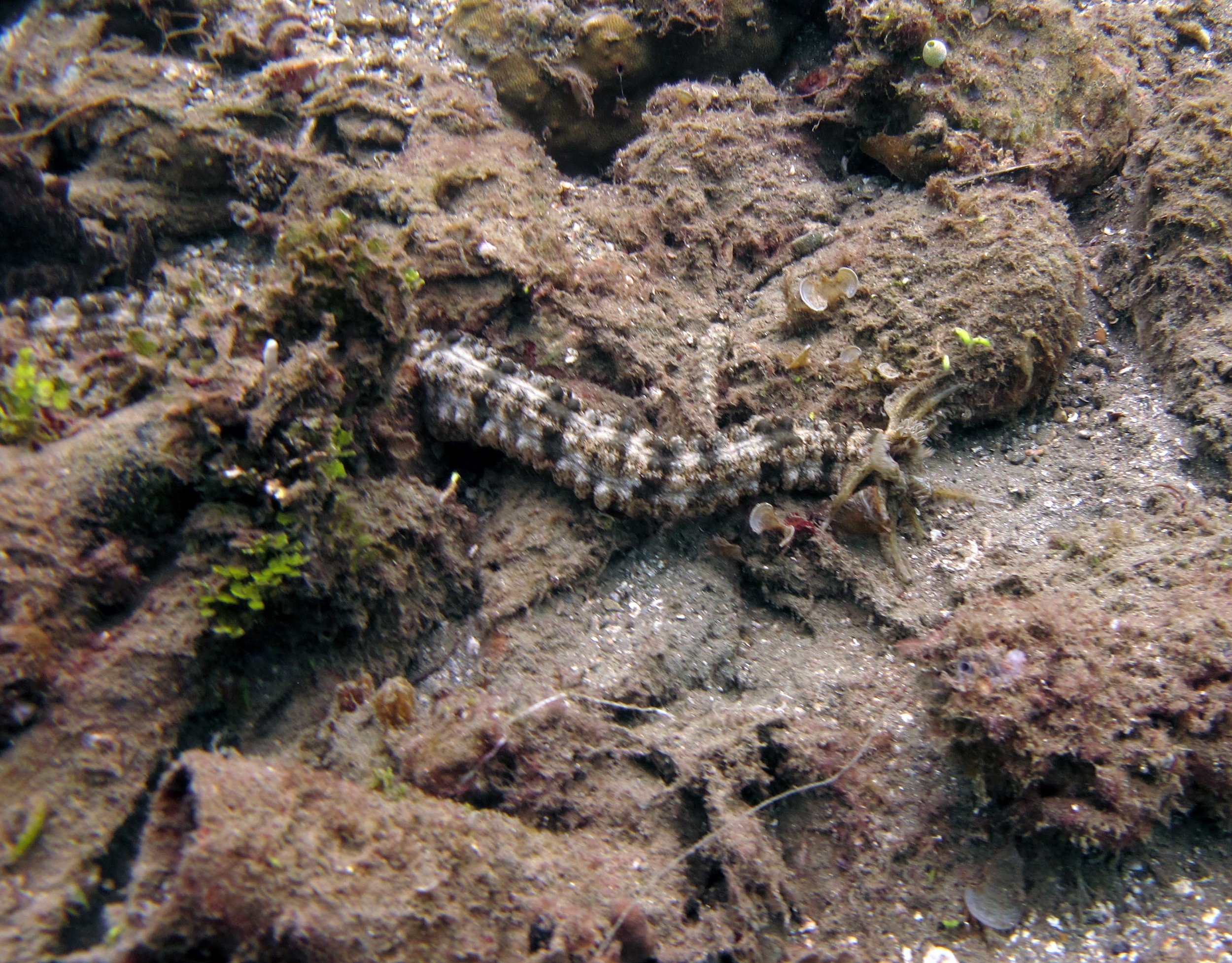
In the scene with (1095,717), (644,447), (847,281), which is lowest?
(644,447)

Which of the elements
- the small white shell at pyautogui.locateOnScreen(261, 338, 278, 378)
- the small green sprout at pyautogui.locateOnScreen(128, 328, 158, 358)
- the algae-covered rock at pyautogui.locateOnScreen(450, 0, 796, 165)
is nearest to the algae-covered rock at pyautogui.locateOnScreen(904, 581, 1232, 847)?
the small white shell at pyautogui.locateOnScreen(261, 338, 278, 378)

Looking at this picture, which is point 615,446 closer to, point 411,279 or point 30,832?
point 411,279

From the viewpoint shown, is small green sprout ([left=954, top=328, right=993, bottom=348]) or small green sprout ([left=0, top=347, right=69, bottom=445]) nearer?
small green sprout ([left=0, top=347, right=69, bottom=445])

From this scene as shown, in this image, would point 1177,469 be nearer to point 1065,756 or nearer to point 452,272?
point 1065,756

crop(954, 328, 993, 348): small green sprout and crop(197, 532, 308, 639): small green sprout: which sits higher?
crop(954, 328, 993, 348): small green sprout

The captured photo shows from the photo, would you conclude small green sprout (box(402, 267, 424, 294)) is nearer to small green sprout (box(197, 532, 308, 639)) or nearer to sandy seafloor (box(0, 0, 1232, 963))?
sandy seafloor (box(0, 0, 1232, 963))

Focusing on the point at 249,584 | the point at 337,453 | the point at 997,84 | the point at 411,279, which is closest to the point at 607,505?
the point at 337,453

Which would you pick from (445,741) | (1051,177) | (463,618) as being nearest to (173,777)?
(445,741)
